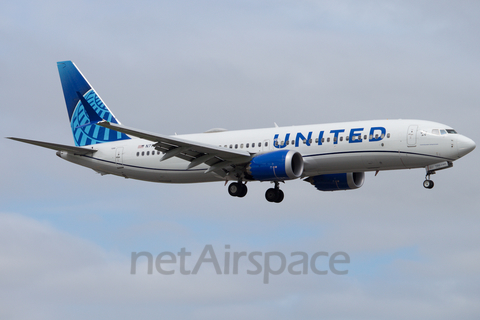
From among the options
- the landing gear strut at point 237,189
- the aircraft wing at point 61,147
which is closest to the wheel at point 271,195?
the landing gear strut at point 237,189

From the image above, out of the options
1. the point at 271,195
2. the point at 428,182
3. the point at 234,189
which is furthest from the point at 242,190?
the point at 428,182

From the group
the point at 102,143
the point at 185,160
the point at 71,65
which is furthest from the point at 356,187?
the point at 71,65

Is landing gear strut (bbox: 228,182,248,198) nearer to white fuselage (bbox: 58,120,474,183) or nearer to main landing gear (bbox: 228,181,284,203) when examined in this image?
main landing gear (bbox: 228,181,284,203)

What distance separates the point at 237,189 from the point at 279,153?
476 cm

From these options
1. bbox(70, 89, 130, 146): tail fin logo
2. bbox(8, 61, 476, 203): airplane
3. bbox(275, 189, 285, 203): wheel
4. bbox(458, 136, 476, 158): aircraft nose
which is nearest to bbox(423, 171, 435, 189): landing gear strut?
bbox(8, 61, 476, 203): airplane

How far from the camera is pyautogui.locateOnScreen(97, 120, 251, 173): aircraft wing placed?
39.2 metres

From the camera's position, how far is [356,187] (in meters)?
45.9

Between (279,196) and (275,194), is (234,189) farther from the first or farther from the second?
(279,196)

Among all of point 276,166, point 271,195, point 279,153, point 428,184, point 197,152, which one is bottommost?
point 428,184

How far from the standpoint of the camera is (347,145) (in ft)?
129

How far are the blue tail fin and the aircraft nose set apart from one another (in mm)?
22716

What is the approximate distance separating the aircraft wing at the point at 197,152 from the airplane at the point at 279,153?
5 centimetres

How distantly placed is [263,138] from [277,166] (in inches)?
135

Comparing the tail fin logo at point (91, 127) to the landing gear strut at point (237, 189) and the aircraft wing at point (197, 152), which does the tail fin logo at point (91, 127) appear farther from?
the landing gear strut at point (237, 189)
